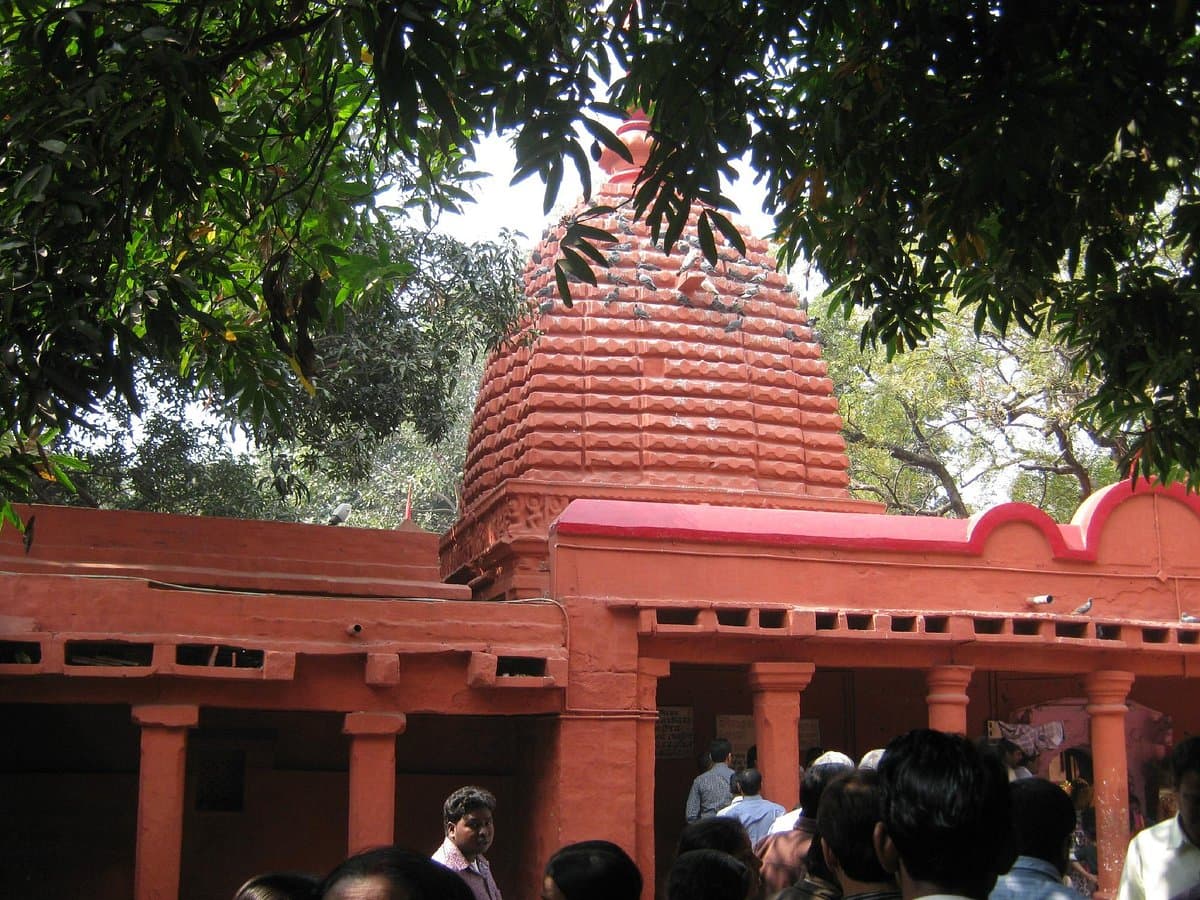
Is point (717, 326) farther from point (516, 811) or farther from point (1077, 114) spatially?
point (1077, 114)

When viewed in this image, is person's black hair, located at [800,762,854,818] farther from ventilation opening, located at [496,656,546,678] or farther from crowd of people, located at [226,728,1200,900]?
ventilation opening, located at [496,656,546,678]

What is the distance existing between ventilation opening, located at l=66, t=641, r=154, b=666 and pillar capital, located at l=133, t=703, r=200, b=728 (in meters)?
0.30

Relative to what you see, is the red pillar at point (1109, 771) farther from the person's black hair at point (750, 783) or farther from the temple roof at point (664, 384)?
the person's black hair at point (750, 783)

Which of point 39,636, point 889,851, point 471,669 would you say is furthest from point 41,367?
point 471,669

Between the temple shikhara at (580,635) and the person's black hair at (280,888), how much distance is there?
5.94 meters

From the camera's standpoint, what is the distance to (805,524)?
10164 millimetres

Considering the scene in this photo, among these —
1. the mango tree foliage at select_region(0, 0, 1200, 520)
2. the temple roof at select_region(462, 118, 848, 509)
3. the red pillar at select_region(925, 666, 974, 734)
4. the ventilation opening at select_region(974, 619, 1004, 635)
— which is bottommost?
the red pillar at select_region(925, 666, 974, 734)

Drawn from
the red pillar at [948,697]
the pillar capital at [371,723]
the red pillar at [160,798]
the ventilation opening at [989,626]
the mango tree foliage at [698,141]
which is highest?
the mango tree foliage at [698,141]

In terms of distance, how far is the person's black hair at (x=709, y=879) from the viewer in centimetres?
331

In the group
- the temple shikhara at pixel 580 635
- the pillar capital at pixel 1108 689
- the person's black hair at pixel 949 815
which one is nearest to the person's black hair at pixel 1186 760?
the person's black hair at pixel 949 815

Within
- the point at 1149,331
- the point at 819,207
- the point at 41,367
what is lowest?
the point at 41,367

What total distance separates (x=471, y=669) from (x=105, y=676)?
2345 millimetres

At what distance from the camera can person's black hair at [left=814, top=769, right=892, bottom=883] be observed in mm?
2973

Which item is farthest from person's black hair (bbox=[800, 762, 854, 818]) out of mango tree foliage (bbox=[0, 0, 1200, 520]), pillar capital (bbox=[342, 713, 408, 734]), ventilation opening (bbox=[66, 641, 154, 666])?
ventilation opening (bbox=[66, 641, 154, 666])
